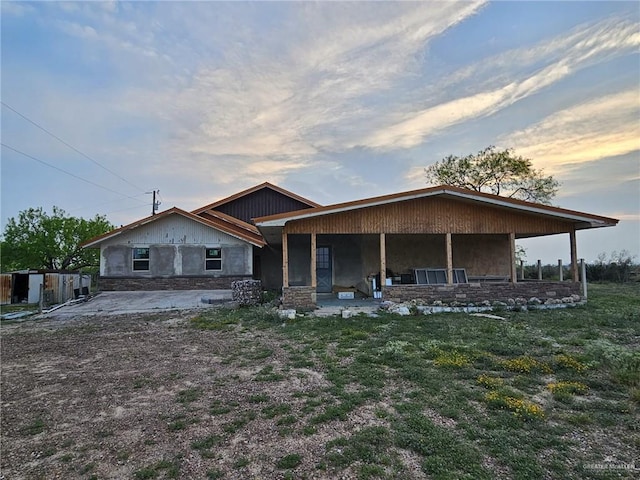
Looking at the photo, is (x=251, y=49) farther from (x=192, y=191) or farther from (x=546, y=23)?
(x=192, y=191)

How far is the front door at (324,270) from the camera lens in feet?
52.0

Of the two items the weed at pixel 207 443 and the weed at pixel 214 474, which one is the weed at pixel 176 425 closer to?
the weed at pixel 207 443

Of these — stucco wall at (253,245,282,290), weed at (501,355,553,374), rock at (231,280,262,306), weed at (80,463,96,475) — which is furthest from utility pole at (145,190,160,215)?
weed at (501,355,553,374)

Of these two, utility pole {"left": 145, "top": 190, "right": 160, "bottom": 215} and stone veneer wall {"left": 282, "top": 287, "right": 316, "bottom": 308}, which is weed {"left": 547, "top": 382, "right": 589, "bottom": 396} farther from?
utility pole {"left": 145, "top": 190, "right": 160, "bottom": 215}

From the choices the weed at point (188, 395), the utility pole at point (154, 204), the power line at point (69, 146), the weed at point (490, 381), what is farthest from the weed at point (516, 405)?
the utility pole at point (154, 204)

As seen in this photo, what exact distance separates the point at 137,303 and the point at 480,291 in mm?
12380

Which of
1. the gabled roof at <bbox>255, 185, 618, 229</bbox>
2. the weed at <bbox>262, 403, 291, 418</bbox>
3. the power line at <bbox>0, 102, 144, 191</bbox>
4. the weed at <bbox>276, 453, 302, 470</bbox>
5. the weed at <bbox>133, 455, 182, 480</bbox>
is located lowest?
the weed at <bbox>133, 455, 182, 480</bbox>

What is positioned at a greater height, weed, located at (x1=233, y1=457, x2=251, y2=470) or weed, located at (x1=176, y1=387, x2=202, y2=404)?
weed, located at (x1=176, y1=387, x2=202, y2=404)

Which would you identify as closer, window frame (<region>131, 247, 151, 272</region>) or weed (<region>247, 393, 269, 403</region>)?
weed (<region>247, 393, 269, 403</region>)

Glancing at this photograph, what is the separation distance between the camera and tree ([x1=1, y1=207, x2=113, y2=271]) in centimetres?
2383

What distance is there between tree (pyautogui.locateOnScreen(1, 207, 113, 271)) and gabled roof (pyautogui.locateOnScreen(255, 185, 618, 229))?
20032 mm

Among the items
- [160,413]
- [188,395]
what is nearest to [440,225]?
[188,395]

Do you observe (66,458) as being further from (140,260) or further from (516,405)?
(140,260)

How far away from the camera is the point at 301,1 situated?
34.8 ft
